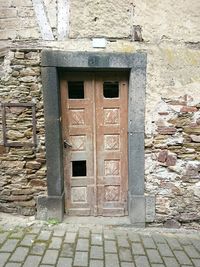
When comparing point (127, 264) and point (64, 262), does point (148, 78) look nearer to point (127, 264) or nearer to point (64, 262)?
point (127, 264)

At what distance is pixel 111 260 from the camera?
2803mm

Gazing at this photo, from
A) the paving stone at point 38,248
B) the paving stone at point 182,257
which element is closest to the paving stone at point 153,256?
the paving stone at point 182,257

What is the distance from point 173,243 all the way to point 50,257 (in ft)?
4.86

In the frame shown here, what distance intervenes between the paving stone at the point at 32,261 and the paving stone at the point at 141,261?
1022 mm

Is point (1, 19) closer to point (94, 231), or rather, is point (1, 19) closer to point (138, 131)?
point (138, 131)

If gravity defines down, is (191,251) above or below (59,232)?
below

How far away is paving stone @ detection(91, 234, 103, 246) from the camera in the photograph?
312 cm

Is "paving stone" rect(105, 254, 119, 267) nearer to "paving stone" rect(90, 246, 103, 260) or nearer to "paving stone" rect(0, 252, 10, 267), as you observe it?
"paving stone" rect(90, 246, 103, 260)

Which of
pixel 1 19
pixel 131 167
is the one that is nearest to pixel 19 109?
pixel 1 19

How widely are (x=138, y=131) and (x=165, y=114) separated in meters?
0.41

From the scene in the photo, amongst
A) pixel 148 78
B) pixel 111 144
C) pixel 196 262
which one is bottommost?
pixel 196 262

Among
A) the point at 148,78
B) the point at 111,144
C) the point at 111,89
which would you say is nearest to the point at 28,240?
the point at 111,144

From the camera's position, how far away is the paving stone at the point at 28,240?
303 centimetres

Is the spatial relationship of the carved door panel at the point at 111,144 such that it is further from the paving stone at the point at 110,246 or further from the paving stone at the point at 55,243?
the paving stone at the point at 55,243
